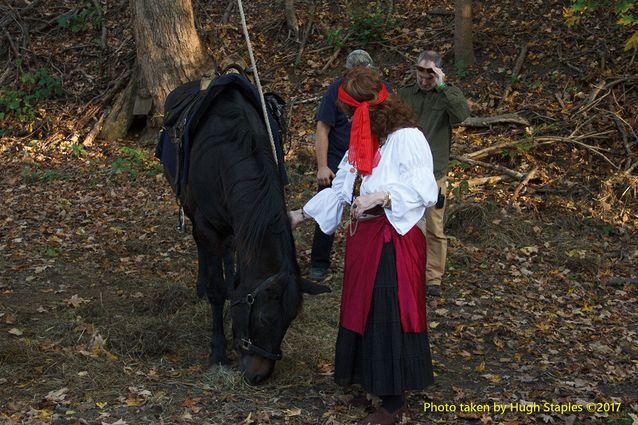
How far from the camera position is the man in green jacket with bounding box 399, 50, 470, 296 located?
5871 millimetres

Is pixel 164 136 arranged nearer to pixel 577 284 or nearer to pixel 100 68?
pixel 577 284

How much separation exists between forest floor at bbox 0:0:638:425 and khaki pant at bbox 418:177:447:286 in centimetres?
25

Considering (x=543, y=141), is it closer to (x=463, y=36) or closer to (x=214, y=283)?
(x=463, y=36)

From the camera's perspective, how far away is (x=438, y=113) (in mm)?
6023

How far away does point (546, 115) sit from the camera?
9.55 meters

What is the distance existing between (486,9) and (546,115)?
324cm

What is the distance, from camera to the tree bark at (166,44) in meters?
10.2

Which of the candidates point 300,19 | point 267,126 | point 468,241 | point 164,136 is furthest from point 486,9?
point 267,126

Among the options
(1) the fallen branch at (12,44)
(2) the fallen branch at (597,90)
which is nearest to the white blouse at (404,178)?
(2) the fallen branch at (597,90)

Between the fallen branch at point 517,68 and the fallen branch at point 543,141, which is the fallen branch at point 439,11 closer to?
the fallen branch at point 517,68

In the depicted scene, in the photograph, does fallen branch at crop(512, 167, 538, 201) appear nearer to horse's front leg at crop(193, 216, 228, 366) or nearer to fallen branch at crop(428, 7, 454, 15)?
horse's front leg at crop(193, 216, 228, 366)

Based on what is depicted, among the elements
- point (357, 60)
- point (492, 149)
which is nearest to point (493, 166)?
point (492, 149)

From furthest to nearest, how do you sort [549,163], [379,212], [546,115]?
[546,115] < [549,163] < [379,212]

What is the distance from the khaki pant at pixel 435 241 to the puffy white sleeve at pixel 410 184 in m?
2.18
